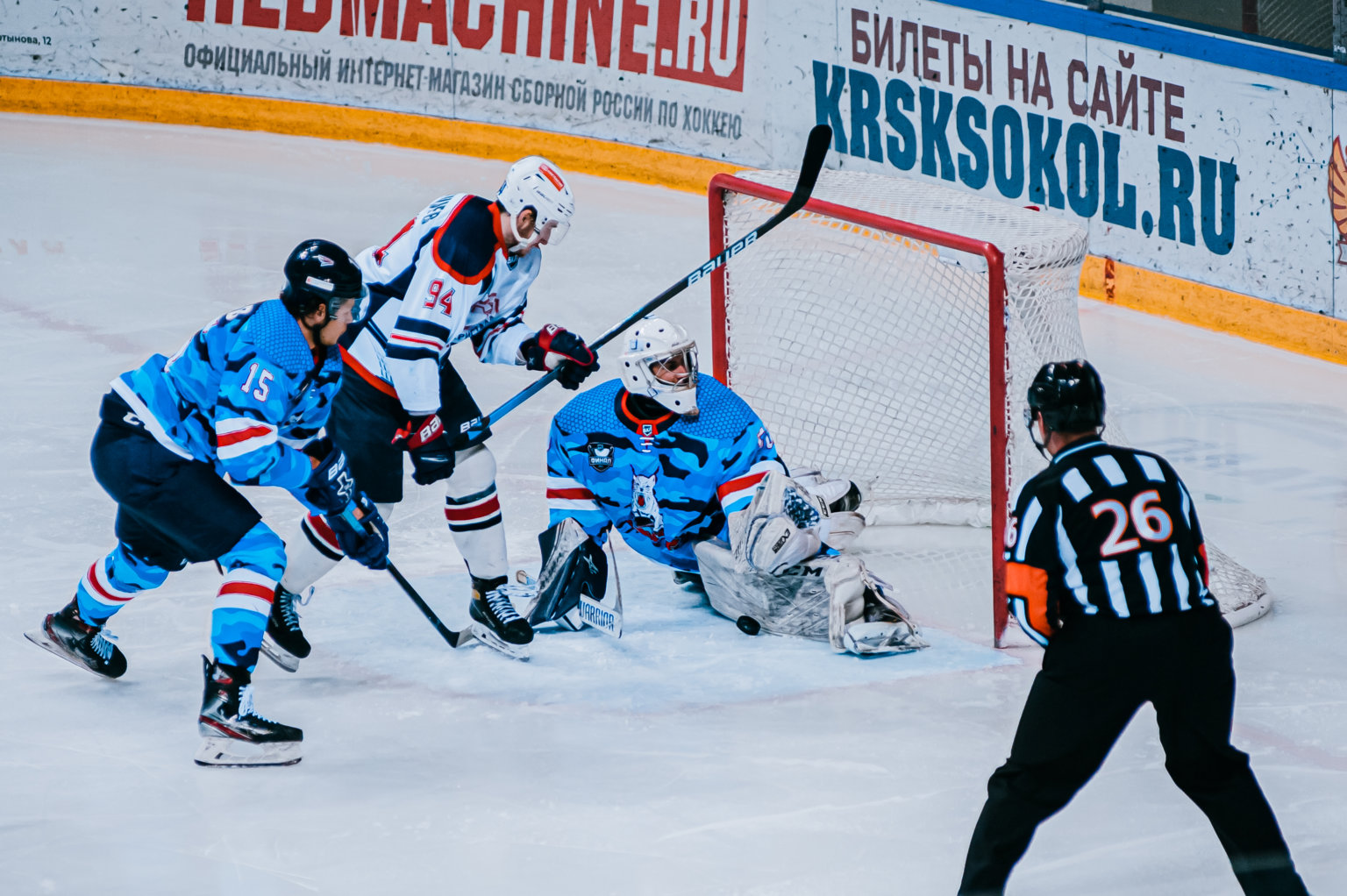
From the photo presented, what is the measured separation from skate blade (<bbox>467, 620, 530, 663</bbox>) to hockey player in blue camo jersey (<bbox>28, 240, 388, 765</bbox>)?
714 millimetres

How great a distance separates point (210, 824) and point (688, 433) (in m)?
1.54

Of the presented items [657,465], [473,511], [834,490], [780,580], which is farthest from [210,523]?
[834,490]

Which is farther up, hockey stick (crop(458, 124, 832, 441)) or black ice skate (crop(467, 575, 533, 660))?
hockey stick (crop(458, 124, 832, 441))

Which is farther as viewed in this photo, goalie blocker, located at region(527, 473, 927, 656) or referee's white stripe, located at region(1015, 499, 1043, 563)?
goalie blocker, located at region(527, 473, 927, 656)

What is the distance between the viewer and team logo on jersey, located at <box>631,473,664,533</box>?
416 cm

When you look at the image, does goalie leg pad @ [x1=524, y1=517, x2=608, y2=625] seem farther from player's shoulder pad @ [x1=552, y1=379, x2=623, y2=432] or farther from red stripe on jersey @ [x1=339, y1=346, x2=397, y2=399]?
red stripe on jersey @ [x1=339, y1=346, x2=397, y2=399]

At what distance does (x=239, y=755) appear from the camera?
3.40m

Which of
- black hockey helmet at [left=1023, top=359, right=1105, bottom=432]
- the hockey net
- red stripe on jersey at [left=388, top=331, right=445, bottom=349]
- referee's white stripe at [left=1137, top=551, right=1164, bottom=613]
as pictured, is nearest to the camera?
referee's white stripe at [left=1137, top=551, right=1164, bottom=613]

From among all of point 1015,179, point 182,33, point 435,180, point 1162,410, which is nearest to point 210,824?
point 1162,410

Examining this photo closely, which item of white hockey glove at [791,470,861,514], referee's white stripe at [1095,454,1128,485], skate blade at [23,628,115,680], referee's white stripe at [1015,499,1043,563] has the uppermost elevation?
white hockey glove at [791,470,861,514]

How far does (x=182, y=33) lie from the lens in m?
9.52

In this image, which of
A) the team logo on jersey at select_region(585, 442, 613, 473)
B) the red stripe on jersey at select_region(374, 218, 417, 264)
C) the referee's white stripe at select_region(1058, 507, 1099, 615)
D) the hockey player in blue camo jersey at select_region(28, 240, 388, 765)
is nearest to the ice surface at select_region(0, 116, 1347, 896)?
the hockey player in blue camo jersey at select_region(28, 240, 388, 765)

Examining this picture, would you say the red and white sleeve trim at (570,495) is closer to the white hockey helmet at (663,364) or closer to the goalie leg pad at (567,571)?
the goalie leg pad at (567,571)

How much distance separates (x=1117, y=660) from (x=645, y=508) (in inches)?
75.3
